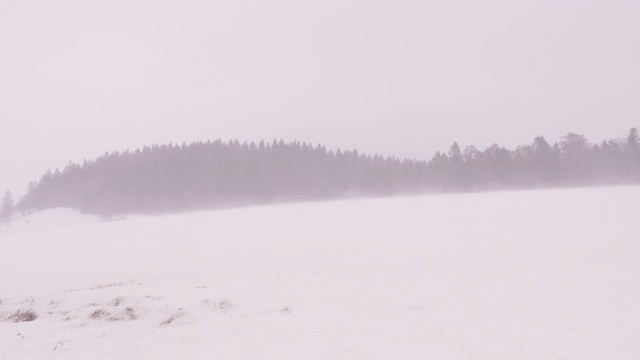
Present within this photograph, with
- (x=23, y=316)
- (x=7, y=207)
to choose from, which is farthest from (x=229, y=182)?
(x=23, y=316)

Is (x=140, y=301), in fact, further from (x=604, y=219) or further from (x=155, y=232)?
(x=604, y=219)

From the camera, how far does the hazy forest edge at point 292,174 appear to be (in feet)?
201

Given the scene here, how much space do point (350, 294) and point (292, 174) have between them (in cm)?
7975

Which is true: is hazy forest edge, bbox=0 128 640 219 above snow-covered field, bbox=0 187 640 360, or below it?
above

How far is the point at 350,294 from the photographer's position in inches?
505

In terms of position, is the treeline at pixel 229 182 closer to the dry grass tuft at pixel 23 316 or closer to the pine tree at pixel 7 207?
the pine tree at pixel 7 207

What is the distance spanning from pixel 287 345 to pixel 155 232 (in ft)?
102

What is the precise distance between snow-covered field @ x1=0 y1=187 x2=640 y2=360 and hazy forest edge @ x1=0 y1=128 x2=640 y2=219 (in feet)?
118

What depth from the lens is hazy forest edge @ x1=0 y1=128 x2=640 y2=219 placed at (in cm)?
6134

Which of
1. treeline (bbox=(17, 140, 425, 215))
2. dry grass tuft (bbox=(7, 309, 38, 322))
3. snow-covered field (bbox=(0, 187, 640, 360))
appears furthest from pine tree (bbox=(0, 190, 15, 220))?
dry grass tuft (bbox=(7, 309, 38, 322))

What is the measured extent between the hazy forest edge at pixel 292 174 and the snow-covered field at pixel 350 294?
36.1 m

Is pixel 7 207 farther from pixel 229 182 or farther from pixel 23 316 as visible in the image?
pixel 23 316

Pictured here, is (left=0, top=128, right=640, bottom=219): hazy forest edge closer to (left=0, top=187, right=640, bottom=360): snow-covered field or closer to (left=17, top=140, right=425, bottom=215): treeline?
(left=17, top=140, right=425, bottom=215): treeline

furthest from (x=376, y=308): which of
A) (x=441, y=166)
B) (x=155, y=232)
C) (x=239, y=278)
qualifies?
(x=441, y=166)
